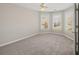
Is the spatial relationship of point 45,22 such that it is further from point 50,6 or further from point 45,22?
point 50,6

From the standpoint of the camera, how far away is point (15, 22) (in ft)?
10.7

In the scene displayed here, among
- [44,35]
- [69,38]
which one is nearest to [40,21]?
[44,35]

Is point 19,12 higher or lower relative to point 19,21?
higher

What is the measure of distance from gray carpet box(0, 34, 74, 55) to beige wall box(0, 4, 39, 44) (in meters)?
0.21

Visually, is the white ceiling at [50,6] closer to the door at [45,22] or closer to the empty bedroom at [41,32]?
the empty bedroom at [41,32]

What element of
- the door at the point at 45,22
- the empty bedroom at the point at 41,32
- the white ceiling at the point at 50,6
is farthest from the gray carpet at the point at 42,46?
the white ceiling at the point at 50,6

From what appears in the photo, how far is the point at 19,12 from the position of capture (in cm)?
324

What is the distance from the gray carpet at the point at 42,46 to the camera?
312 cm

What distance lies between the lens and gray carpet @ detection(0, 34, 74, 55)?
10.2 feet

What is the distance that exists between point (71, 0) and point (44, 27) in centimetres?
103

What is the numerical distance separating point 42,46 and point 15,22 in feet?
3.43

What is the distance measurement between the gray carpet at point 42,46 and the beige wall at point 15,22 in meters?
0.21

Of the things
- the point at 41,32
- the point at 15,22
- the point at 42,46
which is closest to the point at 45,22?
the point at 41,32

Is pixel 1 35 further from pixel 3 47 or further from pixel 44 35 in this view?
pixel 44 35
